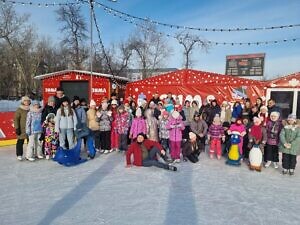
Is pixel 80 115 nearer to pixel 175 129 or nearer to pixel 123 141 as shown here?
pixel 123 141

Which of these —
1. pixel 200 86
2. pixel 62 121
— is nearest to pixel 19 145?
pixel 62 121

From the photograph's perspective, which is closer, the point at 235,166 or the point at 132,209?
the point at 132,209

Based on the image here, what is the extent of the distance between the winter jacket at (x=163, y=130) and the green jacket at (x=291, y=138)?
94.4 inches

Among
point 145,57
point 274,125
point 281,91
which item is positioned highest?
point 145,57

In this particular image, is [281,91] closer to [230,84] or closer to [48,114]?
[230,84]

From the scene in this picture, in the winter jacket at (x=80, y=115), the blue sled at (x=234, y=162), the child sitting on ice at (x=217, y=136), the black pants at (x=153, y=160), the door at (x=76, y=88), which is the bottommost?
the blue sled at (x=234, y=162)

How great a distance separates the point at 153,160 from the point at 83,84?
30.6 ft

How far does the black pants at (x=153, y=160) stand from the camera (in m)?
5.43

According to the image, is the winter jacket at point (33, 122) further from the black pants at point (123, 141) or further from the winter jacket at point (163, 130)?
the winter jacket at point (163, 130)

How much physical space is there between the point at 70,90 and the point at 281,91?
999cm

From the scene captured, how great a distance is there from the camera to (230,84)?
10953mm

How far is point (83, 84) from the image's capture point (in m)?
13.9

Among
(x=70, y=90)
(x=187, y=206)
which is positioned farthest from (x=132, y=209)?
(x=70, y=90)

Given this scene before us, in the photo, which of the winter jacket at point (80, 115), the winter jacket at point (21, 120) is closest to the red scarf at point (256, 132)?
the winter jacket at point (80, 115)
